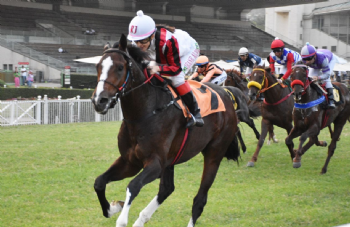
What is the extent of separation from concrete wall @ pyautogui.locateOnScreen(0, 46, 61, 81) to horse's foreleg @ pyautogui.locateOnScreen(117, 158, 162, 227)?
2531cm

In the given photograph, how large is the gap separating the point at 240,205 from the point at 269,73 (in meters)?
3.77

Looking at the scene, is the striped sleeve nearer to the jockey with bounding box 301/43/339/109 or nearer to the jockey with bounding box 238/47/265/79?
the jockey with bounding box 301/43/339/109

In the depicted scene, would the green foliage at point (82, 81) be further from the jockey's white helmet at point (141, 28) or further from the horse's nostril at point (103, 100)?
the horse's nostril at point (103, 100)

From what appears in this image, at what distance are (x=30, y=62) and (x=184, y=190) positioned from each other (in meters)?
24.5

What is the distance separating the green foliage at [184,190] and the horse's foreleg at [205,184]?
0.32m

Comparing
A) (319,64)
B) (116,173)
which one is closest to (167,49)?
(116,173)

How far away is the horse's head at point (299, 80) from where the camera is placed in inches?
298

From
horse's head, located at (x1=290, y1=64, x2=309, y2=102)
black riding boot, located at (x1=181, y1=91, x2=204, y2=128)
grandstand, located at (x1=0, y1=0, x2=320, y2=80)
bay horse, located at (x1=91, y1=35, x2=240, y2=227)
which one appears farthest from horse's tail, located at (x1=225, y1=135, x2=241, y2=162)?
grandstand, located at (x1=0, y1=0, x2=320, y2=80)

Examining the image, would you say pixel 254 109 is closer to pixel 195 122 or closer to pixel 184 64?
pixel 184 64

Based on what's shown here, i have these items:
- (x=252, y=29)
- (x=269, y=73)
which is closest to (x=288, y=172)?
(x=269, y=73)

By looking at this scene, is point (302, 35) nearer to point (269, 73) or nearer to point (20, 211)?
point (269, 73)

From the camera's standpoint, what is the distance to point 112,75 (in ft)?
12.1

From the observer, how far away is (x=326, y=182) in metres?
7.08

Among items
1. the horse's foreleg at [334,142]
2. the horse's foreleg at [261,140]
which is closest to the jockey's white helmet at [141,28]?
the horse's foreleg at [261,140]
